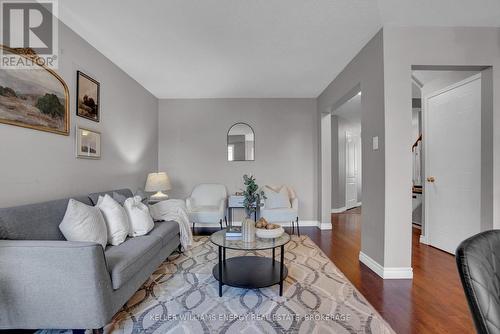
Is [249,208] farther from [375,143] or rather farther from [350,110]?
[350,110]

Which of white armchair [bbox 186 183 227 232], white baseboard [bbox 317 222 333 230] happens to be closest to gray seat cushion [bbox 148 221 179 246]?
white armchair [bbox 186 183 227 232]

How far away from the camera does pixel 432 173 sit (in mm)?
3312

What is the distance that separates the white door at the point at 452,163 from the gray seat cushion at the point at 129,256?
362cm

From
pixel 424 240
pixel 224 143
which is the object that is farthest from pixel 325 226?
pixel 224 143

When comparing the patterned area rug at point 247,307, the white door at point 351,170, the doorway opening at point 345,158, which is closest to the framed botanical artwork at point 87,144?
the patterned area rug at point 247,307

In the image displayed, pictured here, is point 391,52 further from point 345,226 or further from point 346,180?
point 346,180

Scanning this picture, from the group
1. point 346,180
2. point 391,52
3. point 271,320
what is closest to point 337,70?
point 391,52

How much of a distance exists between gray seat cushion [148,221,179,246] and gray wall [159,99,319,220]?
1796 mm

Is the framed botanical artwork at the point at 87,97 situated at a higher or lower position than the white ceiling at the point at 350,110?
lower

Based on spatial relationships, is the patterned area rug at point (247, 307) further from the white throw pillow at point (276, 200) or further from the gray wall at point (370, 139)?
the white throw pillow at point (276, 200)

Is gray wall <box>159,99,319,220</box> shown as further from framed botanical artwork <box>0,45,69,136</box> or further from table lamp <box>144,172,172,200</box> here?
framed botanical artwork <box>0,45,69,136</box>

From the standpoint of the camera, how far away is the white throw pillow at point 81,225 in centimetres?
175

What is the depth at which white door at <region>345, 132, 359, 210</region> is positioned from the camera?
6723 millimetres

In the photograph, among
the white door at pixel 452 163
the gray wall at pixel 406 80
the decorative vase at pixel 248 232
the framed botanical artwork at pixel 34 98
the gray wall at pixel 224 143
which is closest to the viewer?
the framed botanical artwork at pixel 34 98
